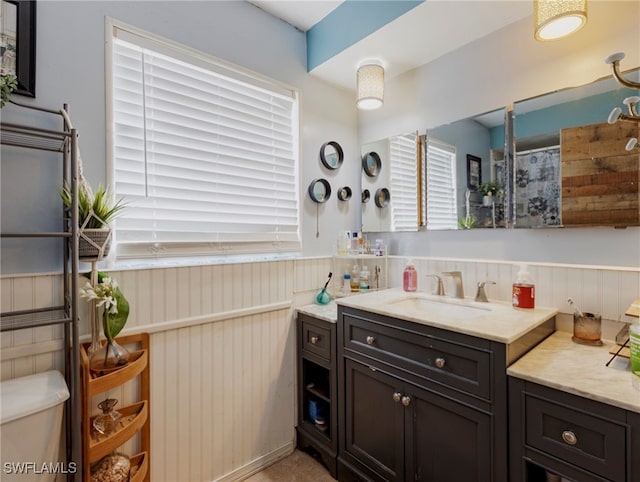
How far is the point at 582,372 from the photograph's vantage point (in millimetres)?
978

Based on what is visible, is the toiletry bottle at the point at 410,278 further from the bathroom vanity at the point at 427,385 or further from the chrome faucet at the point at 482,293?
the chrome faucet at the point at 482,293

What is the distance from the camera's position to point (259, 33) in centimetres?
180

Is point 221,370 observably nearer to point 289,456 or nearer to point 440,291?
point 289,456

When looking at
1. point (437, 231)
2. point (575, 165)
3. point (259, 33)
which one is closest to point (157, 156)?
point (259, 33)

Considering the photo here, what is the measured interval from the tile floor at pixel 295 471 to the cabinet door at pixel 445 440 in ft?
1.96

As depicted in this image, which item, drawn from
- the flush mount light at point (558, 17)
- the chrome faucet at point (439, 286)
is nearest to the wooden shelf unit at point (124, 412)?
the chrome faucet at point (439, 286)

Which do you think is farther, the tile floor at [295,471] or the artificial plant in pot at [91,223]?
the tile floor at [295,471]

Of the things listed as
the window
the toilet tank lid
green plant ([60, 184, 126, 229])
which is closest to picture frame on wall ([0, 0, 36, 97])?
the window

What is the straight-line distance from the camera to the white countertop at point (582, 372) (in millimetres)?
846

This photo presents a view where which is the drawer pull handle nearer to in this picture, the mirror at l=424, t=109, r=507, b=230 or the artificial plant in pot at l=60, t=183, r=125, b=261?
the mirror at l=424, t=109, r=507, b=230

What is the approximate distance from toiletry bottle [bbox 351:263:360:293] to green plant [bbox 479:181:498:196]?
0.91 metres

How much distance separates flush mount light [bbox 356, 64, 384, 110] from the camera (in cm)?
181

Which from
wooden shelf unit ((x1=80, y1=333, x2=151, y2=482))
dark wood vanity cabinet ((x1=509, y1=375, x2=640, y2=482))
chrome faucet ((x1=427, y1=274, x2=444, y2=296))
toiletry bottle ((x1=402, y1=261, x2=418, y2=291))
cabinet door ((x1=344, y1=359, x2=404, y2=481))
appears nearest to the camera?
dark wood vanity cabinet ((x1=509, y1=375, x2=640, y2=482))

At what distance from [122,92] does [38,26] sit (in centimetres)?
31
